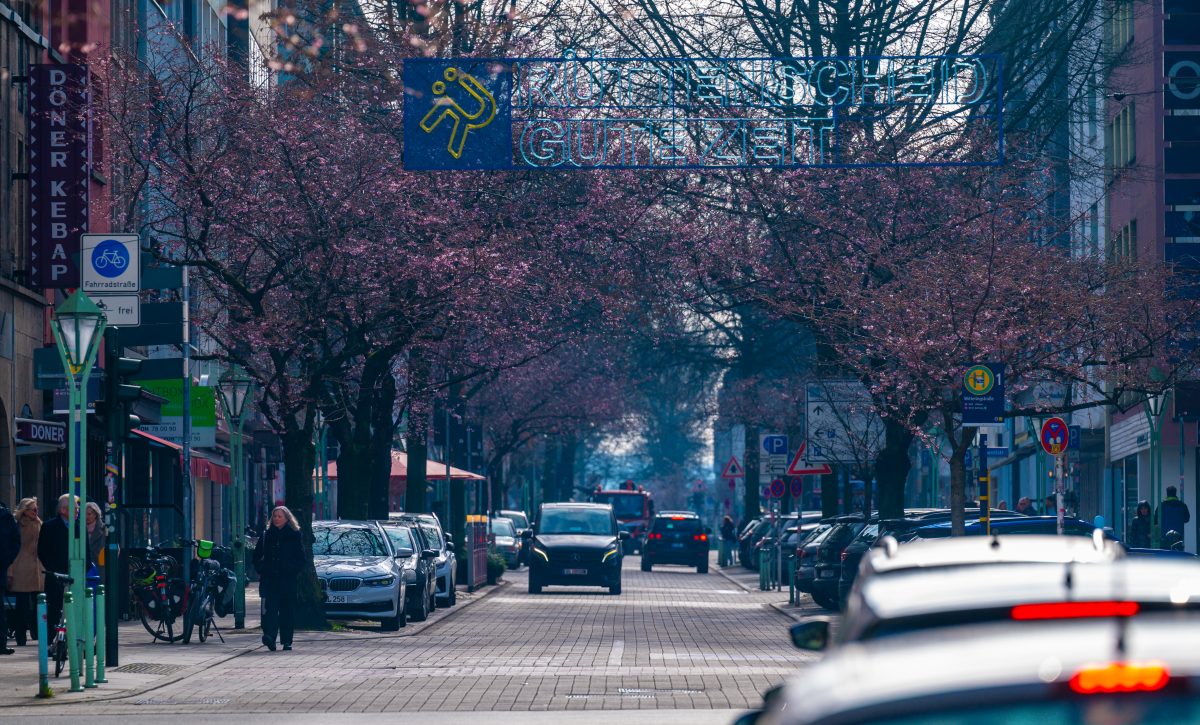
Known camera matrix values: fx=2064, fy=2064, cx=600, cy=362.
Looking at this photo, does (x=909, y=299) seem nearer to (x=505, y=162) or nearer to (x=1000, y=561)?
(x=505, y=162)

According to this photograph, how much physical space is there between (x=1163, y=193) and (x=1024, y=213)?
39.2 ft

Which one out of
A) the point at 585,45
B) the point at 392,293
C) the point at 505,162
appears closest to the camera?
the point at 505,162

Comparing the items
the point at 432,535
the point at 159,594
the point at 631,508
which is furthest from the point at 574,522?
the point at 631,508

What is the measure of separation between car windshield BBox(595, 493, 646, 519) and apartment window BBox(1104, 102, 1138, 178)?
116 feet

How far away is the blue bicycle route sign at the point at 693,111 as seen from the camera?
2420 cm

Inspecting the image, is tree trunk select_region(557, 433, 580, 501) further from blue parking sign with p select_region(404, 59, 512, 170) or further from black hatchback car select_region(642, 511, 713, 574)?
blue parking sign with p select_region(404, 59, 512, 170)

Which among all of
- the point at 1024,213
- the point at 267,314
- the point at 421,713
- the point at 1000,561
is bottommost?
the point at 421,713

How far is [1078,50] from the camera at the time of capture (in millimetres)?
35000

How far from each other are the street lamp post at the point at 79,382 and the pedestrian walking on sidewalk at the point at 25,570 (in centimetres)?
495

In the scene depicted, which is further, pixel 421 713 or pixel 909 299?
pixel 909 299

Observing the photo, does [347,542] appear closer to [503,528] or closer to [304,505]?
[304,505]

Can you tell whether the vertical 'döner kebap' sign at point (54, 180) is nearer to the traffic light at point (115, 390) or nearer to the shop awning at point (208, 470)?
the traffic light at point (115, 390)

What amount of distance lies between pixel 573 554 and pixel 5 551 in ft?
67.3

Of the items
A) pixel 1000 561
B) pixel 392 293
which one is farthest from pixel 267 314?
pixel 1000 561
